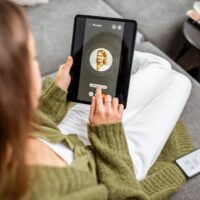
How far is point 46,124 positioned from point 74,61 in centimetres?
22

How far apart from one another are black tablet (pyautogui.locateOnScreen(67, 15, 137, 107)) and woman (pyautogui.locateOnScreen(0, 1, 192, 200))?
0.12 ft

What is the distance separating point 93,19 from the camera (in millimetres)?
1138

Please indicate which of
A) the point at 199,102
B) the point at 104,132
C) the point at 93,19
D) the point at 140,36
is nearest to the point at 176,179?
the point at 104,132

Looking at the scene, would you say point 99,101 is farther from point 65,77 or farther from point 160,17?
point 160,17

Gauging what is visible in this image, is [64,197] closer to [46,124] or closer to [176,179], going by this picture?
[46,124]

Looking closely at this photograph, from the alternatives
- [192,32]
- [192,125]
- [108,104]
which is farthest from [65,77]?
[192,32]

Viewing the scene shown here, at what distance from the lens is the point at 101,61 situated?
113 cm

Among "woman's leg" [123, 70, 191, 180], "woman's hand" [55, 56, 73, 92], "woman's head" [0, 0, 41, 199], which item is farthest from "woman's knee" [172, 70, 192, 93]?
"woman's head" [0, 0, 41, 199]

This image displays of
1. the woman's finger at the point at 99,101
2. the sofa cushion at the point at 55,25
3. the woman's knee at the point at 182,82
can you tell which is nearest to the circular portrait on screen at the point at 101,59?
the woman's finger at the point at 99,101

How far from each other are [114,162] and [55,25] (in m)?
0.86

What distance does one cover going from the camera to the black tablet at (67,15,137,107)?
3.65 feet

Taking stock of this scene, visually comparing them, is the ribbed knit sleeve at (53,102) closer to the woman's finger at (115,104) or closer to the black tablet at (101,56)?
the black tablet at (101,56)

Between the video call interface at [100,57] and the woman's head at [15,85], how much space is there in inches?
18.3

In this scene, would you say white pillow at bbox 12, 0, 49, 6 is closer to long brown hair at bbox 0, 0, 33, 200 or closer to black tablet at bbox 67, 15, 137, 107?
black tablet at bbox 67, 15, 137, 107
